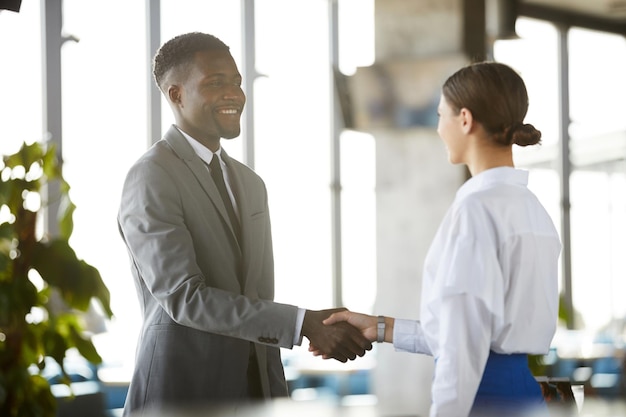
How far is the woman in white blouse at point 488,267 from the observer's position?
2.14m

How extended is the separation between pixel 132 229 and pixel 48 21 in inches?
195

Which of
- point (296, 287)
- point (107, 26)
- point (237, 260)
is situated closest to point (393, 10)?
point (107, 26)

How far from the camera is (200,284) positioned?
2.78 metres

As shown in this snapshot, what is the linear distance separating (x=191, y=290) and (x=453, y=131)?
84 centimetres

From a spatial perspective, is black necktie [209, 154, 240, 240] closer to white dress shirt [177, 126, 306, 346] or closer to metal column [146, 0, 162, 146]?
white dress shirt [177, 126, 306, 346]

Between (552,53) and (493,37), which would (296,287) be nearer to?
(493,37)

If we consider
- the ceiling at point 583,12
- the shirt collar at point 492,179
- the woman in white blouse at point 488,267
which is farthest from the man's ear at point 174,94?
the ceiling at point 583,12

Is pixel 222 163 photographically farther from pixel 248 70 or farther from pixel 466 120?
pixel 248 70

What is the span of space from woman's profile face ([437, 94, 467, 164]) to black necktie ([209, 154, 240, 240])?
0.73 m

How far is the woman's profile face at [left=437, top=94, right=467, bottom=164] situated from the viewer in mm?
2404

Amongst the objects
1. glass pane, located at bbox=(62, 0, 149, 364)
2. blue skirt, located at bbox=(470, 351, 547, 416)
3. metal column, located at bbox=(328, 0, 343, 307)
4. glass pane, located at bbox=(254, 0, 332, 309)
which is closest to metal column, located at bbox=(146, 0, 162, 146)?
glass pane, located at bbox=(62, 0, 149, 364)

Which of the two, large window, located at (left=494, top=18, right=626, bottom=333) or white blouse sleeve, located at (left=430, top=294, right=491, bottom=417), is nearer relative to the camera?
white blouse sleeve, located at (left=430, top=294, right=491, bottom=417)

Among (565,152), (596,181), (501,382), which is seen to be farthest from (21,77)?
A: (596,181)

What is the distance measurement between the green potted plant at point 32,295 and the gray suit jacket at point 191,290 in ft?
5.29
